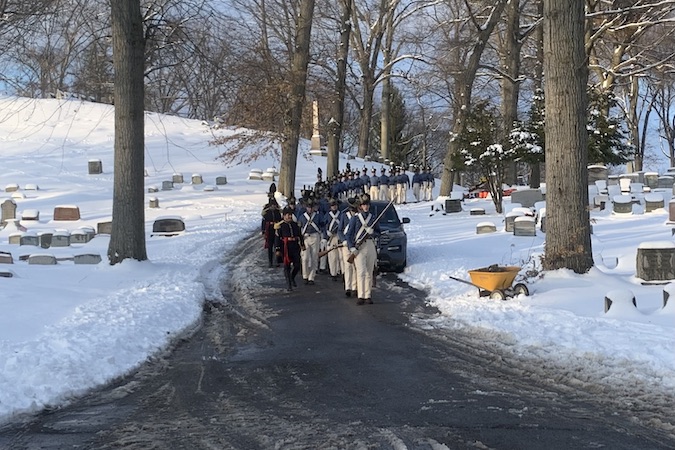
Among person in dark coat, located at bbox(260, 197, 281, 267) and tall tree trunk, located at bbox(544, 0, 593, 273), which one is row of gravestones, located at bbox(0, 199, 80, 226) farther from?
tall tree trunk, located at bbox(544, 0, 593, 273)

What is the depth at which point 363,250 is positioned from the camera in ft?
44.7

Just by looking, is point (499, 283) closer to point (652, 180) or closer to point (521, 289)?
point (521, 289)

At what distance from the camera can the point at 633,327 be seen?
945 cm

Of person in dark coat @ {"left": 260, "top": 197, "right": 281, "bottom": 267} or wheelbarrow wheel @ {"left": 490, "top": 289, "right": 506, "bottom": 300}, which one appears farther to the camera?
person in dark coat @ {"left": 260, "top": 197, "right": 281, "bottom": 267}

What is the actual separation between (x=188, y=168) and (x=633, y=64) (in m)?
26.9

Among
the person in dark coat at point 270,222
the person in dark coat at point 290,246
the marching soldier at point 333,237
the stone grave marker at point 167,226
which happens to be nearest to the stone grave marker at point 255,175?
the stone grave marker at point 167,226

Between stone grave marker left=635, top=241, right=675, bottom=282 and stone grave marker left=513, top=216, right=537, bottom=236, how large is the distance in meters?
7.42

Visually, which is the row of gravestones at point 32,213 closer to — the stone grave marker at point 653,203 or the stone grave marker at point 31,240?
the stone grave marker at point 31,240

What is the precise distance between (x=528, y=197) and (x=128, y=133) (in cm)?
1468

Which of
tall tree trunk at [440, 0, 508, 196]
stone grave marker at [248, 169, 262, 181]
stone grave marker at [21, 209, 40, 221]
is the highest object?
tall tree trunk at [440, 0, 508, 196]

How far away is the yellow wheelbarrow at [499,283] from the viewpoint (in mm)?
12062

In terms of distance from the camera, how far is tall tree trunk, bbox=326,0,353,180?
39.2 m

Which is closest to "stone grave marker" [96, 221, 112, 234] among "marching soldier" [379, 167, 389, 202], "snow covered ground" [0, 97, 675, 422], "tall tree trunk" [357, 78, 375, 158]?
"snow covered ground" [0, 97, 675, 422]

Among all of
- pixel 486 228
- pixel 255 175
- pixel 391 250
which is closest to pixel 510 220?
pixel 486 228
